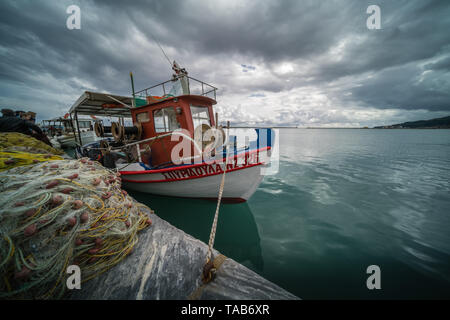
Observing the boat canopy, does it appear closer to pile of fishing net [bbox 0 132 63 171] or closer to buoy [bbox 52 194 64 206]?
pile of fishing net [bbox 0 132 63 171]

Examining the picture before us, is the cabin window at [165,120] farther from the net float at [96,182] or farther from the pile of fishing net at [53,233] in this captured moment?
the pile of fishing net at [53,233]

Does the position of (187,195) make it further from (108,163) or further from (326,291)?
(326,291)

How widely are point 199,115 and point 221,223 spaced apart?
144 inches

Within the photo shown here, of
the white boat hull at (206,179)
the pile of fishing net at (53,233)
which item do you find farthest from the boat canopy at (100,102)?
the pile of fishing net at (53,233)

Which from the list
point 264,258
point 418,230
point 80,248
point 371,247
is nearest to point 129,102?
point 80,248

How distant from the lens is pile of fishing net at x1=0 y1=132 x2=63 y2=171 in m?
2.42

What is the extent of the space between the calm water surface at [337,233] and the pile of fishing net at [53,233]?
2.41 m

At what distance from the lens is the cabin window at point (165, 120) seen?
16.7 feet

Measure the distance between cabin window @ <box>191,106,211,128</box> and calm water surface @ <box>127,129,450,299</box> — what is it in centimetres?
277

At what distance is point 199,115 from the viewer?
17.7 feet

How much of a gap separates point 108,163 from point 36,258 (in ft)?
15.9

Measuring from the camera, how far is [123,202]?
2.38 m

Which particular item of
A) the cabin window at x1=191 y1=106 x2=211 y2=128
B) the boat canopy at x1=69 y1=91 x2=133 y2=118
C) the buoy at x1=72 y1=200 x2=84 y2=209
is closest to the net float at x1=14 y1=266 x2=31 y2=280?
the buoy at x1=72 y1=200 x2=84 y2=209

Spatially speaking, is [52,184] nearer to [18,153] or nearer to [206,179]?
[18,153]
